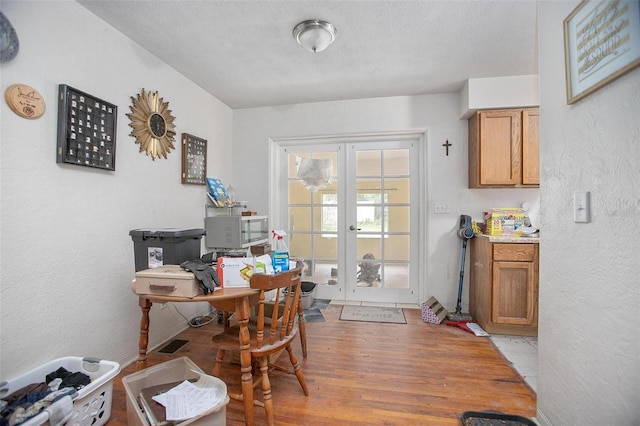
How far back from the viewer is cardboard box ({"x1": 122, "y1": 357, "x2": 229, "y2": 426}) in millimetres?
1234

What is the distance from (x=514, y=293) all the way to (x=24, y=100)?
3.74 meters

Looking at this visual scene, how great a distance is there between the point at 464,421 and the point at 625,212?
4.10 ft

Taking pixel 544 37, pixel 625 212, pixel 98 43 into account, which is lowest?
pixel 625 212

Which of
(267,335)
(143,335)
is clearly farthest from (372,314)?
(143,335)

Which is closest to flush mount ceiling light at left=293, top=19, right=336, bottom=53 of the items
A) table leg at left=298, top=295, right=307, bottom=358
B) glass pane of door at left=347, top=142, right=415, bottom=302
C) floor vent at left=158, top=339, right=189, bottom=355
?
glass pane of door at left=347, top=142, right=415, bottom=302

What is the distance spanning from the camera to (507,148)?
2.73 meters

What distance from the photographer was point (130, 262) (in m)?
2.06

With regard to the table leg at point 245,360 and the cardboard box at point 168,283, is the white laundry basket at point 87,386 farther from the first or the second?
the table leg at point 245,360

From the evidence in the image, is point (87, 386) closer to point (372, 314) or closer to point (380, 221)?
point (372, 314)

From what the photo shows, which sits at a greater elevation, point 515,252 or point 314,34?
point 314,34

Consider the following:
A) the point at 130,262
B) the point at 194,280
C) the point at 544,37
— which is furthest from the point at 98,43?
the point at 544,37

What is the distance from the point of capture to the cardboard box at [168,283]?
1402 millimetres

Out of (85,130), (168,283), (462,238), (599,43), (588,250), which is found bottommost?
(168,283)

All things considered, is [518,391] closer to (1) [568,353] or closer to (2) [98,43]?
(1) [568,353]
